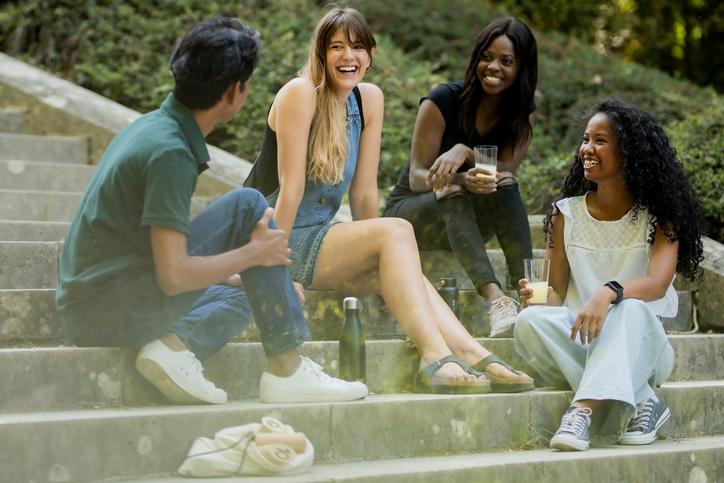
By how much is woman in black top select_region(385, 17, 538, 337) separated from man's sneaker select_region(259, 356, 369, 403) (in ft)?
4.34

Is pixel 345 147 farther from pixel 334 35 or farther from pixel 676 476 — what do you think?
pixel 676 476

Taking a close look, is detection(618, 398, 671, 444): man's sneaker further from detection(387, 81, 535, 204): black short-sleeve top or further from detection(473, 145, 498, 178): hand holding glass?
detection(387, 81, 535, 204): black short-sleeve top

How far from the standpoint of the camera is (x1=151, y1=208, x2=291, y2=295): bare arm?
11.4ft

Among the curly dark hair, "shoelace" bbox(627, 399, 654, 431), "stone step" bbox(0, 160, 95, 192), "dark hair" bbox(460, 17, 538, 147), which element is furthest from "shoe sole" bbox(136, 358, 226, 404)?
"stone step" bbox(0, 160, 95, 192)

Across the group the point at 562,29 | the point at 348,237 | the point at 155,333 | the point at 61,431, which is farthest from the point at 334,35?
the point at 562,29

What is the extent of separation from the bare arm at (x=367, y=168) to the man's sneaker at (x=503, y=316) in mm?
680

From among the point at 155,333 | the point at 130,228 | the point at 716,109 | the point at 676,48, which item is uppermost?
the point at 676,48

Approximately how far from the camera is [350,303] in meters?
4.32

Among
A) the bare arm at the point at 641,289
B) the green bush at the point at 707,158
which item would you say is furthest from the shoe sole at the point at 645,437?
the green bush at the point at 707,158

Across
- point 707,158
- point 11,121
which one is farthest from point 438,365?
point 11,121

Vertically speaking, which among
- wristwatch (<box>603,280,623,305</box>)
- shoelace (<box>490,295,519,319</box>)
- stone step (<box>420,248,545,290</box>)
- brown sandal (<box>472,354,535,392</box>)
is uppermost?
wristwatch (<box>603,280,623,305</box>)

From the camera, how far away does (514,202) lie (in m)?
5.27

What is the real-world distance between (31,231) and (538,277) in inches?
97.6

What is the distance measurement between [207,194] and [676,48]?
9796 mm
